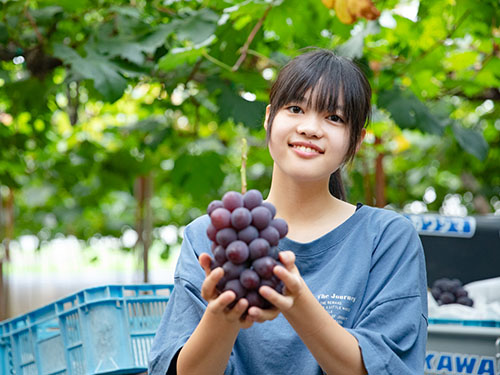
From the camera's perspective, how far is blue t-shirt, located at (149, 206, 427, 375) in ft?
4.69

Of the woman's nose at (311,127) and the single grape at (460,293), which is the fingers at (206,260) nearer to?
the woman's nose at (311,127)

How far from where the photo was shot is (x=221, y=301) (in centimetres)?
→ 111

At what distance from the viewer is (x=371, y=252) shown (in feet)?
5.02

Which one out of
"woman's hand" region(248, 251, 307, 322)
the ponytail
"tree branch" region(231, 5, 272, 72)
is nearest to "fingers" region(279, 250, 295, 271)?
"woman's hand" region(248, 251, 307, 322)

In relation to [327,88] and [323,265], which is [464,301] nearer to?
[323,265]

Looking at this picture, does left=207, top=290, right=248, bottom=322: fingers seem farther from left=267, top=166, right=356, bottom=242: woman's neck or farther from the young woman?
left=267, top=166, right=356, bottom=242: woman's neck

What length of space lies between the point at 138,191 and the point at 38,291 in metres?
5.29

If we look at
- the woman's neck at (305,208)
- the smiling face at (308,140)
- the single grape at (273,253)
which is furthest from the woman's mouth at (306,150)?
the single grape at (273,253)

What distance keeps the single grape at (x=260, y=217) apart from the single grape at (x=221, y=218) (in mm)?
43

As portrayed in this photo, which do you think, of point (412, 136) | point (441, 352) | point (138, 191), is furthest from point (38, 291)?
point (441, 352)

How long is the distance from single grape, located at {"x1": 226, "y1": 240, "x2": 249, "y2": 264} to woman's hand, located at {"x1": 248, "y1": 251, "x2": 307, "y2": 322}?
0.06 meters

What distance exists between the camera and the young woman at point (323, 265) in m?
1.38

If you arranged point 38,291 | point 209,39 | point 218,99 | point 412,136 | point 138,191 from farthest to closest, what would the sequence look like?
point 38,291 → point 412,136 → point 138,191 → point 218,99 → point 209,39

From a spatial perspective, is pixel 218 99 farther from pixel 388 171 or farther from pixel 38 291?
pixel 38 291
